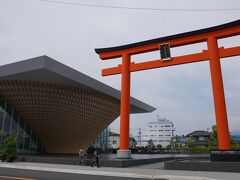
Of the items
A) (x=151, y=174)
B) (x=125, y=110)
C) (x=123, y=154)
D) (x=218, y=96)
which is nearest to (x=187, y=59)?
(x=218, y=96)

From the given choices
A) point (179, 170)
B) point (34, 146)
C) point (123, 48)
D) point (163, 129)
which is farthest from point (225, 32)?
point (163, 129)

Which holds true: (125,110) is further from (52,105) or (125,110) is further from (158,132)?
(158,132)

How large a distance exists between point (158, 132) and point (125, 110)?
351 feet

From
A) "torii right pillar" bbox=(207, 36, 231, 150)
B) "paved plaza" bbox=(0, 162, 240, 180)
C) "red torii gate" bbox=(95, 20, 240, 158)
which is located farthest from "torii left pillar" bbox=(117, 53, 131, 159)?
"torii right pillar" bbox=(207, 36, 231, 150)

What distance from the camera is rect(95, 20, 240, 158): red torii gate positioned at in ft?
52.7

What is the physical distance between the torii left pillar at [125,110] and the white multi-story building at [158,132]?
336 ft

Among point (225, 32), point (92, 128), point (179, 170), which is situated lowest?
point (179, 170)

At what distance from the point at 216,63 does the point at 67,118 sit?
21115 millimetres

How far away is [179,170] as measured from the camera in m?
14.7

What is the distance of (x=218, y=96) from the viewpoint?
16.3m

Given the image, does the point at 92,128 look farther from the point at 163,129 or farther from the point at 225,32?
the point at 163,129

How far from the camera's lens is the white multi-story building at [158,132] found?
121 m

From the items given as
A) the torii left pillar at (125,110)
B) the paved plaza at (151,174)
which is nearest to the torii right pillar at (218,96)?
the paved plaza at (151,174)

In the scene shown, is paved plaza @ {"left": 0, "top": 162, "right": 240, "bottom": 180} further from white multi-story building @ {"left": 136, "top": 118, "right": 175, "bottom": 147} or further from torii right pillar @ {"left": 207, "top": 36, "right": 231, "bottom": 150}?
white multi-story building @ {"left": 136, "top": 118, "right": 175, "bottom": 147}
